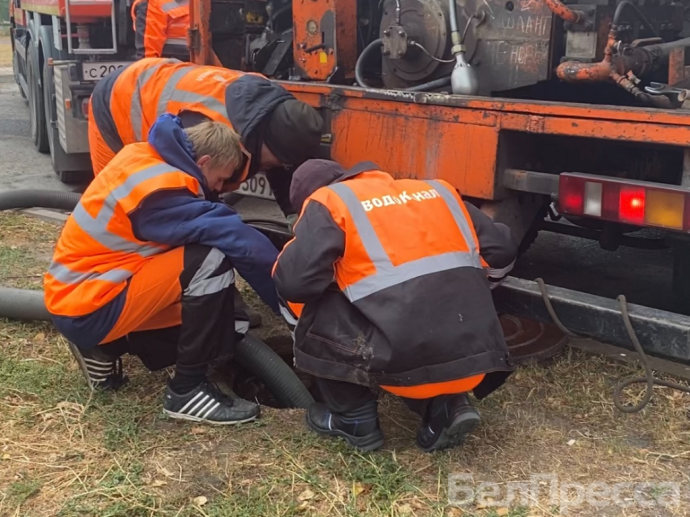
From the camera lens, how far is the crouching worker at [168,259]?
2809mm

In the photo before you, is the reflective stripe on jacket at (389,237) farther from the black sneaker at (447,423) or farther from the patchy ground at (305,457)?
the patchy ground at (305,457)

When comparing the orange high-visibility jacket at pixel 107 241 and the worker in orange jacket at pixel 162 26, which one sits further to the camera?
the worker in orange jacket at pixel 162 26

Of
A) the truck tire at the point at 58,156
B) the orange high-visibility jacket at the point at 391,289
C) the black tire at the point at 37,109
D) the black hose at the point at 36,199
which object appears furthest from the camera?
the black tire at the point at 37,109

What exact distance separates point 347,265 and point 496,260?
53 cm

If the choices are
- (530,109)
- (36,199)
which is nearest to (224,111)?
(530,109)

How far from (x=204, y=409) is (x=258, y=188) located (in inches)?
61.0

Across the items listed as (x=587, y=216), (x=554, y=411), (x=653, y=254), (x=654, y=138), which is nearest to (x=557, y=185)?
(x=587, y=216)

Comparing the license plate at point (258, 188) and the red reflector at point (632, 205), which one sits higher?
the red reflector at point (632, 205)

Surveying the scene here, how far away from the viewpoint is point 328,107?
375 centimetres

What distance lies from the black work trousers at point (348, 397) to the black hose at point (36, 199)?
2893mm

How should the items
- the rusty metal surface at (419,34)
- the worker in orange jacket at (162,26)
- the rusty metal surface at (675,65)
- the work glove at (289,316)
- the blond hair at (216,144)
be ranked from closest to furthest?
the work glove at (289,316) < the blond hair at (216,144) < the rusty metal surface at (675,65) < the rusty metal surface at (419,34) < the worker in orange jacket at (162,26)

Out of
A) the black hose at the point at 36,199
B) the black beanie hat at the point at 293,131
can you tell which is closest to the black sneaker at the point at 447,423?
the black beanie hat at the point at 293,131

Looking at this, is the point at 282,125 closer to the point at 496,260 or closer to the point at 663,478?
the point at 496,260

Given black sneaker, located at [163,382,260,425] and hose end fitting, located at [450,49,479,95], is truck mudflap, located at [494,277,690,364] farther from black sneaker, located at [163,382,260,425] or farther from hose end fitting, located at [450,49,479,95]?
black sneaker, located at [163,382,260,425]
